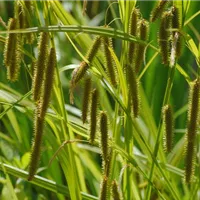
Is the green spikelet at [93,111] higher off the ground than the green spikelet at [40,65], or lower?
lower

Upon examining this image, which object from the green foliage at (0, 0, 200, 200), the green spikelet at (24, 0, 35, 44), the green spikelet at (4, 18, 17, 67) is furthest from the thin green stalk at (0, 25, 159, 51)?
the green spikelet at (24, 0, 35, 44)

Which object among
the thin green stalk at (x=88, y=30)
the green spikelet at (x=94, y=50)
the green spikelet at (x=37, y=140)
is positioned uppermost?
the thin green stalk at (x=88, y=30)

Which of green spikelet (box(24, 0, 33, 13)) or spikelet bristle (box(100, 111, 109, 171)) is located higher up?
green spikelet (box(24, 0, 33, 13))

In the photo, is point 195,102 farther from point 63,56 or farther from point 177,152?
point 63,56

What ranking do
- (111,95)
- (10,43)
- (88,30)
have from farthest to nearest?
(111,95) < (10,43) < (88,30)

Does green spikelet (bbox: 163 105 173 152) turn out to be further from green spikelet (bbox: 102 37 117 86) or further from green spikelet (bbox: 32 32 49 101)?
green spikelet (bbox: 32 32 49 101)

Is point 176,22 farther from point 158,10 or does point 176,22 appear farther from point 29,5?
point 29,5

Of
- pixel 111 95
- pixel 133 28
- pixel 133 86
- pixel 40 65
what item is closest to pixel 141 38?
pixel 133 28

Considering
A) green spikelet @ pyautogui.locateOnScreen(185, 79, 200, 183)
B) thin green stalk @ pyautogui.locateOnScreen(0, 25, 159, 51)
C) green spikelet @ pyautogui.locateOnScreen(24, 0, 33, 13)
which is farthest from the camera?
green spikelet @ pyautogui.locateOnScreen(24, 0, 33, 13)

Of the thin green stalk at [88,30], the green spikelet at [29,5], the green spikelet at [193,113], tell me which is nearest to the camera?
the thin green stalk at [88,30]

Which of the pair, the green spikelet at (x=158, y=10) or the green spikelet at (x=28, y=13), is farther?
the green spikelet at (x=28, y=13)

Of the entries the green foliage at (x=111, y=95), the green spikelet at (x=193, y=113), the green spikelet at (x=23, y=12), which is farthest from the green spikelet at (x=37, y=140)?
the green spikelet at (x=193, y=113)

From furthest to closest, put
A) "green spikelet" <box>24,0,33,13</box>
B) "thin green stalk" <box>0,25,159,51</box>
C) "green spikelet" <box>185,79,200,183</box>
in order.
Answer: "green spikelet" <box>24,0,33,13</box>, "green spikelet" <box>185,79,200,183</box>, "thin green stalk" <box>0,25,159,51</box>

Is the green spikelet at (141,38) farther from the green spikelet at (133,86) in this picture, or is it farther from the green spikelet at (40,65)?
the green spikelet at (40,65)
